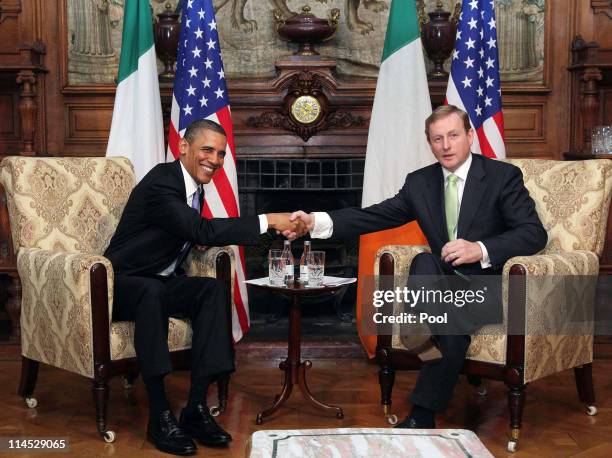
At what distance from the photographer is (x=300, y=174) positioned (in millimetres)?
5297

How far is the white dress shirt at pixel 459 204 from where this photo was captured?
11.1 feet

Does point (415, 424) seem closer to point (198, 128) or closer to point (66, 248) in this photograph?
point (198, 128)

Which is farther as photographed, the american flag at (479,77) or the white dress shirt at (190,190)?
the american flag at (479,77)

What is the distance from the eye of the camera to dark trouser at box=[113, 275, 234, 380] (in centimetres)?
327

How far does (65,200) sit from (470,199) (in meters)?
1.80

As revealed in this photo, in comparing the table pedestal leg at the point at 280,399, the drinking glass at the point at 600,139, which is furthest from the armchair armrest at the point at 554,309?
the drinking glass at the point at 600,139

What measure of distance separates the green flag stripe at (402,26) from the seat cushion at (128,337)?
214 centimetres

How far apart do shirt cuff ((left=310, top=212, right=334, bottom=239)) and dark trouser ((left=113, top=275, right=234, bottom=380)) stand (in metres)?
0.51

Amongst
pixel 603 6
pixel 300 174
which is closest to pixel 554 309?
pixel 300 174

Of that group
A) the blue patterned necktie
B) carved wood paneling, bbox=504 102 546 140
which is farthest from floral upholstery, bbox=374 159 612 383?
carved wood paneling, bbox=504 102 546 140

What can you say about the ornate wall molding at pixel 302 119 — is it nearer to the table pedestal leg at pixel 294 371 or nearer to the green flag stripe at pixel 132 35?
the green flag stripe at pixel 132 35

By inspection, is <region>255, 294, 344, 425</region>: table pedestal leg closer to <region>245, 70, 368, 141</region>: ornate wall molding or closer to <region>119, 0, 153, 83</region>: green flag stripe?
<region>245, 70, 368, 141</region>: ornate wall molding

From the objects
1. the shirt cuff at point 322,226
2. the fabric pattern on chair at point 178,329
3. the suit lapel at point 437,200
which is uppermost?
the suit lapel at point 437,200

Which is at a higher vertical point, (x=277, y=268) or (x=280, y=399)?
(x=277, y=268)
